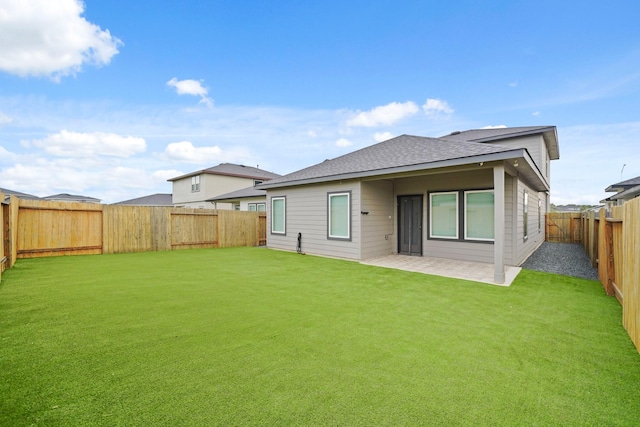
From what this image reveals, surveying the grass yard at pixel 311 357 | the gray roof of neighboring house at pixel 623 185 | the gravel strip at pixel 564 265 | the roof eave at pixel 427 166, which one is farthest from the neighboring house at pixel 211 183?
the gray roof of neighboring house at pixel 623 185

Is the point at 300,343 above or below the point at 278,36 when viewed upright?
below

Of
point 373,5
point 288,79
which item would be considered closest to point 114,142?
point 288,79

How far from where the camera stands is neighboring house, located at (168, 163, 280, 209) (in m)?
23.7

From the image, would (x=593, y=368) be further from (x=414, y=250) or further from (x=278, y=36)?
(x=278, y=36)

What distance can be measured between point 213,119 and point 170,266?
983cm

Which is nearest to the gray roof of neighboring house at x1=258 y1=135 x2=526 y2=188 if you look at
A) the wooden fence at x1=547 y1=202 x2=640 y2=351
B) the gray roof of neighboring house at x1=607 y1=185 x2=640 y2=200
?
the wooden fence at x1=547 y1=202 x2=640 y2=351

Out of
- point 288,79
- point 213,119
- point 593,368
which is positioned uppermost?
point 288,79

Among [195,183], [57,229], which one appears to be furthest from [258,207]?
[57,229]

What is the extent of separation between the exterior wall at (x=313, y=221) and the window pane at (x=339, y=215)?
215mm

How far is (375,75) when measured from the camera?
12984 mm

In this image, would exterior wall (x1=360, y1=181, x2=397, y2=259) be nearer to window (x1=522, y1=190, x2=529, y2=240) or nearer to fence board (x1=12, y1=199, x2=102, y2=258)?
window (x1=522, y1=190, x2=529, y2=240)

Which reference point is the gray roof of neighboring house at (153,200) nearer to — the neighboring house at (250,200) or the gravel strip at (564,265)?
the neighboring house at (250,200)

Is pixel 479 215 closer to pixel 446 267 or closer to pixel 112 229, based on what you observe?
pixel 446 267

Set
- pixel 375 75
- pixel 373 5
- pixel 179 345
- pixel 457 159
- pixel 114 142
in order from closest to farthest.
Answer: pixel 179 345, pixel 457 159, pixel 373 5, pixel 375 75, pixel 114 142
